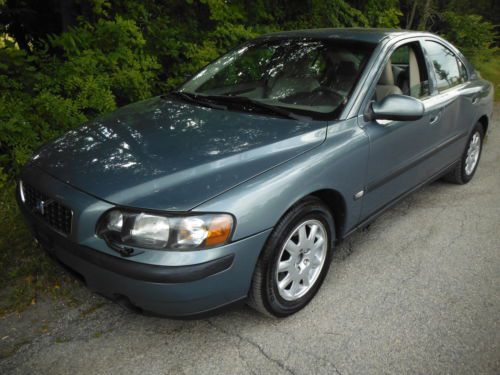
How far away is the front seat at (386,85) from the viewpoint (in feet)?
9.88

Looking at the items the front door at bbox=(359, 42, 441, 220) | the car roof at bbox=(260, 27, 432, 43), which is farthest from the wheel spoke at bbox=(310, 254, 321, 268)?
the car roof at bbox=(260, 27, 432, 43)

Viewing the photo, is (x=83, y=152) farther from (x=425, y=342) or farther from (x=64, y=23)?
(x=64, y=23)

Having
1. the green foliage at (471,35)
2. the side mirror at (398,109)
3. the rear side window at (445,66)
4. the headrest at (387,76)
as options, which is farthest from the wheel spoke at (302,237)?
the green foliage at (471,35)

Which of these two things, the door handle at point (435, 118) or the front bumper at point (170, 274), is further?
the door handle at point (435, 118)

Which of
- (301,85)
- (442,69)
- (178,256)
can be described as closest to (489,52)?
(442,69)

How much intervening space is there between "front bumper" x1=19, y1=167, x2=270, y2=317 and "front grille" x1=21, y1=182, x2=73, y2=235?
4cm

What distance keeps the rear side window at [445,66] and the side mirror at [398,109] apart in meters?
1.01

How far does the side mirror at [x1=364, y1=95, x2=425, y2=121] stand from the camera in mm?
2691

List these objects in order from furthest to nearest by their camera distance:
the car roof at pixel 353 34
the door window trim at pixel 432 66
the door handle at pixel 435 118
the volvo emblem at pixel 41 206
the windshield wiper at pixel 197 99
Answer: the door window trim at pixel 432 66 < the door handle at pixel 435 118 < the car roof at pixel 353 34 < the windshield wiper at pixel 197 99 < the volvo emblem at pixel 41 206

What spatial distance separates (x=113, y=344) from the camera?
7.61ft

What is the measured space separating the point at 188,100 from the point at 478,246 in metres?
2.29

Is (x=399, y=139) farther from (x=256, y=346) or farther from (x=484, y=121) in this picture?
(x=484, y=121)

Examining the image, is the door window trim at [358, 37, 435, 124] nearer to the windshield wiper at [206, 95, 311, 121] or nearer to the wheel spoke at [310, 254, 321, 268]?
the windshield wiper at [206, 95, 311, 121]

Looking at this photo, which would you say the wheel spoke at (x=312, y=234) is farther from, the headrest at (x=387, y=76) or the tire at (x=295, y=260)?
the headrest at (x=387, y=76)
